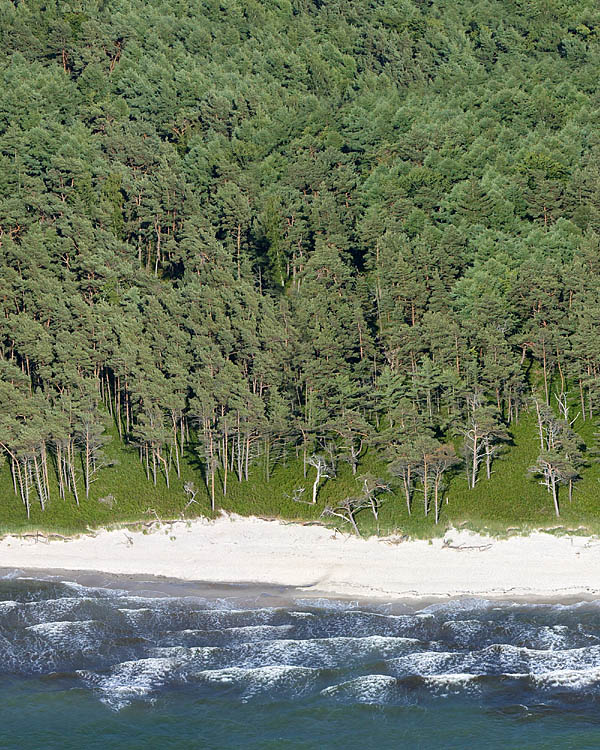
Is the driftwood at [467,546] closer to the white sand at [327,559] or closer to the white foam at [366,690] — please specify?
the white sand at [327,559]

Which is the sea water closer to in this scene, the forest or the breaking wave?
the breaking wave

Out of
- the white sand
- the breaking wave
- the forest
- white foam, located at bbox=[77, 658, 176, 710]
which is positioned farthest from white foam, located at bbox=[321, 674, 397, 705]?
the forest

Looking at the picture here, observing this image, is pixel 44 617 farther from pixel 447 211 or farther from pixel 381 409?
pixel 447 211

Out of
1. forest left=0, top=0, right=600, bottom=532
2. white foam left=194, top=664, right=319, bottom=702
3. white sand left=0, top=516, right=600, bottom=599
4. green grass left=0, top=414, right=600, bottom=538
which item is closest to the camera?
white foam left=194, top=664, right=319, bottom=702

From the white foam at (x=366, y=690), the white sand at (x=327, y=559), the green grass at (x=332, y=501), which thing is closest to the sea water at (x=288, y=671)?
the white foam at (x=366, y=690)

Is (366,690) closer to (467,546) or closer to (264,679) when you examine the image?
(264,679)

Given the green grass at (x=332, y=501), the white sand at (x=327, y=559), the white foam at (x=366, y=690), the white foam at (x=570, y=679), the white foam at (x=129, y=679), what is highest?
the green grass at (x=332, y=501)

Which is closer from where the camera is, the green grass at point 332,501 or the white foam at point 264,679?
the white foam at point 264,679
